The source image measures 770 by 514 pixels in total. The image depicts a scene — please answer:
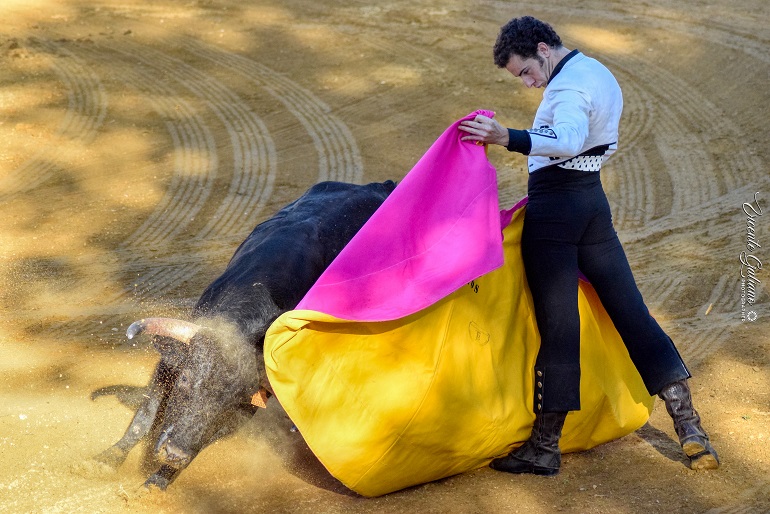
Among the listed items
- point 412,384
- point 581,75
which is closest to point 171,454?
point 412,384

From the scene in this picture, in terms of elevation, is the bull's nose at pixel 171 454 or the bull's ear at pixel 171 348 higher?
the bull's ear at pixel 171 348

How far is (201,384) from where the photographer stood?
13.9 ft

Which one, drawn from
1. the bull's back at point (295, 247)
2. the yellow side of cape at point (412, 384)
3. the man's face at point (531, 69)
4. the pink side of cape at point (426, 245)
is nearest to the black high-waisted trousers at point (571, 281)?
the yellow side of cape at point (412, 384)

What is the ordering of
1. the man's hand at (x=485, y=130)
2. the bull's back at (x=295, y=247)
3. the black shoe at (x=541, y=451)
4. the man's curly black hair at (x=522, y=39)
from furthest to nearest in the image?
the bull's back at (x=295, y=247)
the black shoe at (x=541, y=451)
the man's curly black hair at (x=522, y=39)
the man's hand at (x=485, y=130)

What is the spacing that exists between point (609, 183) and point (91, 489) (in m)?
5.64

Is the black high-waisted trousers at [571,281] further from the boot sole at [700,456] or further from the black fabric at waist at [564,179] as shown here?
the boot sole at [700,456]

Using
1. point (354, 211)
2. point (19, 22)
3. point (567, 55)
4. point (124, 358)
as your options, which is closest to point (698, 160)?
point (354, 211)

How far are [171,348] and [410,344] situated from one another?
1200mm

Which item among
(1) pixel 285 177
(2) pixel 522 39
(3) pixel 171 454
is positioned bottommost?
(1) pixel 285 177

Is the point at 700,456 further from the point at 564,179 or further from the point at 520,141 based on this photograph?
the point at 520,141

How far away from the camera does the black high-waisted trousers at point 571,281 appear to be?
4.28 m

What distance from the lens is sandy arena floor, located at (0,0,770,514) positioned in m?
4.55

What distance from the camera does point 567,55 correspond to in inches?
163

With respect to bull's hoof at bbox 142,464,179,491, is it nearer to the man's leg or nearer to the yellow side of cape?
the yellow side of cape
